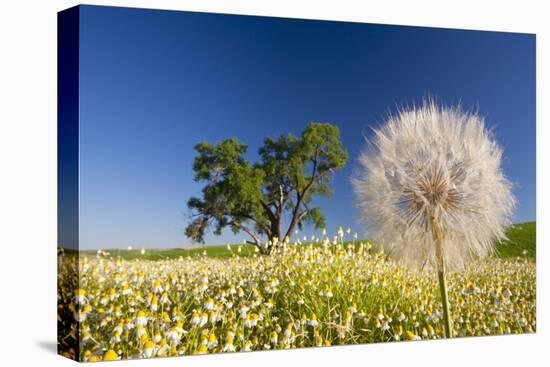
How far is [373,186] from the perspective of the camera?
7316 mm

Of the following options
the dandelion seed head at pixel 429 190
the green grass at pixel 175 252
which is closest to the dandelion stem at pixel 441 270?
the dandelion seed head at pixel 429 190

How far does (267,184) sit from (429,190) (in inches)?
60.4

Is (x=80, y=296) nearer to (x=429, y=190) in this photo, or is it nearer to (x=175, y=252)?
(x=175, y=252)

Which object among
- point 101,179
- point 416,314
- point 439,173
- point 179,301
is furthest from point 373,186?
point 101,179

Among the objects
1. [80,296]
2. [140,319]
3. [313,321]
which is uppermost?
[80,296]

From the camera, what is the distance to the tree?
6922 millimetres

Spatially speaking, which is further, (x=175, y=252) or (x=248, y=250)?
(x=248, y=250)

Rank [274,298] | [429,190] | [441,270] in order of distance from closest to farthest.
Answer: [429,190] → [274,298] → [441,270]

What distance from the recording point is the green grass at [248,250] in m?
6.65

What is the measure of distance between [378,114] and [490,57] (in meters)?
1.58

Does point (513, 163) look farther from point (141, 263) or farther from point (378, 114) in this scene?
point (141, 263)

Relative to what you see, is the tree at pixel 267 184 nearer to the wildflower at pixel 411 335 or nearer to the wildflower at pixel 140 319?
the wildflower at pixel 140 319

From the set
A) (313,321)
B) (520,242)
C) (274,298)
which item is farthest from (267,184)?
(520,242)

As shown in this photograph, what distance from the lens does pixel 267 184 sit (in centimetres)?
732
